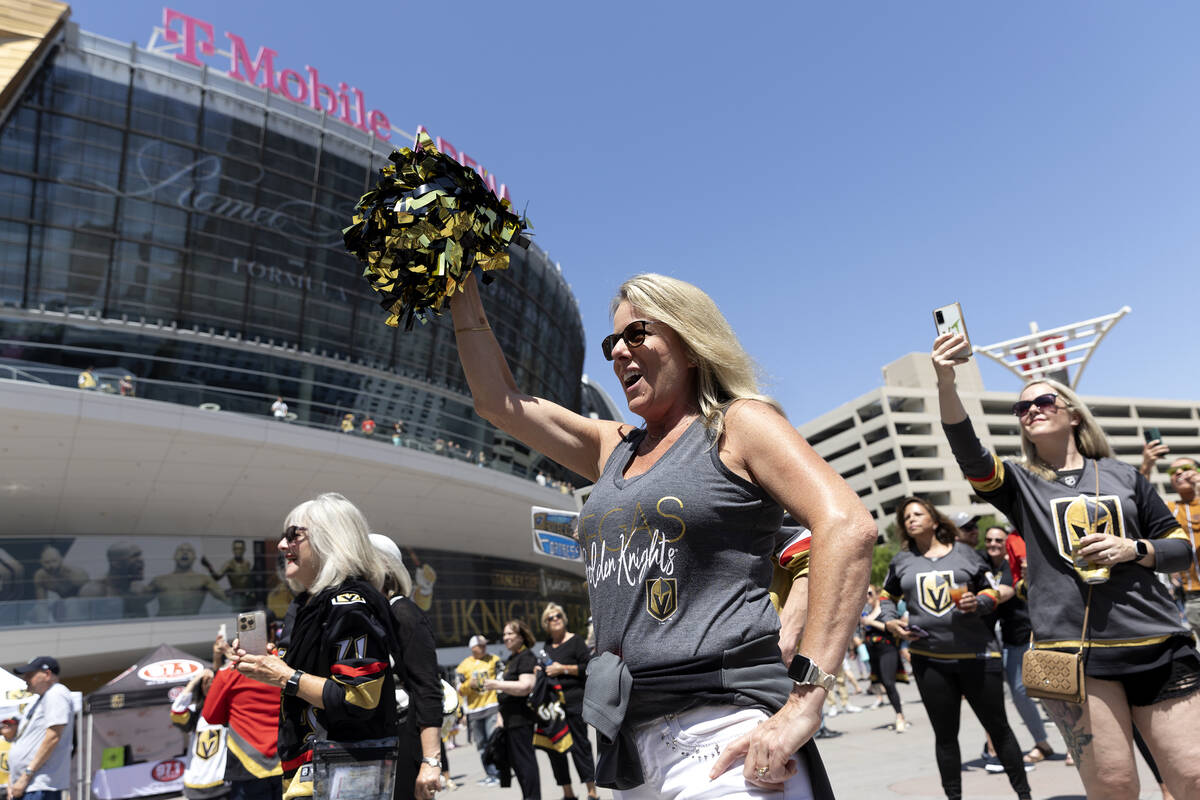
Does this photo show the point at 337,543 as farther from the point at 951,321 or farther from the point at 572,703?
the point at 572,703

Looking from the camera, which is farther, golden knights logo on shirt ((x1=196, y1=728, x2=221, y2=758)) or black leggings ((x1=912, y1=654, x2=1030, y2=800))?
golden knights logo on shirt ((x1=196, y1=728, x2=221, y2=758))

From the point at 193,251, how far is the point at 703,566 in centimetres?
3592

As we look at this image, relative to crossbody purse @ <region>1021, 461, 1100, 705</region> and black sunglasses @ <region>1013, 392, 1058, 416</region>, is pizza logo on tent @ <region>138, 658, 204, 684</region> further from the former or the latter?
black sunglasses @ <region>1013, 392, 1058, 416</region>

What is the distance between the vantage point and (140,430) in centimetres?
2825

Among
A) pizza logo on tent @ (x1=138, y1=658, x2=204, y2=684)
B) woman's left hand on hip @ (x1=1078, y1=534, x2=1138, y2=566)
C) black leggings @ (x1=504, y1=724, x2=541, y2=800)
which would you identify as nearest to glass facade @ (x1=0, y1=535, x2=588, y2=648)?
pizza logo on tent @ (x1=138, y1=658, x2=204, y2=684)

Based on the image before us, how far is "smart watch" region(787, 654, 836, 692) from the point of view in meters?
1.44

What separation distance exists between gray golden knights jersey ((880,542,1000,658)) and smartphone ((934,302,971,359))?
267cm

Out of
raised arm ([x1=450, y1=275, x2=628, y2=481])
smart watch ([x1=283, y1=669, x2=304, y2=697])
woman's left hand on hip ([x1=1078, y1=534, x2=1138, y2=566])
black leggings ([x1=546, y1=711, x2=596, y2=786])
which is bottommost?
black leggings ([x1=546, y1=711, x2=596, y2=786])

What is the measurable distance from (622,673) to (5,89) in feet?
115

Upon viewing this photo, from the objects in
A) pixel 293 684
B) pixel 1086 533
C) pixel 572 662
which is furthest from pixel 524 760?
pixel 1086 533

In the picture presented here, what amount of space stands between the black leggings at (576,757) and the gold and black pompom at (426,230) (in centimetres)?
623

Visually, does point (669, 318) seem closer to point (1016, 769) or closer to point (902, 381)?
point (1016, 769)

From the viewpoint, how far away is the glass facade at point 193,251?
1160 inches

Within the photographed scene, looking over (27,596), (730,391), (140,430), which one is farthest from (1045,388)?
(140,430)
